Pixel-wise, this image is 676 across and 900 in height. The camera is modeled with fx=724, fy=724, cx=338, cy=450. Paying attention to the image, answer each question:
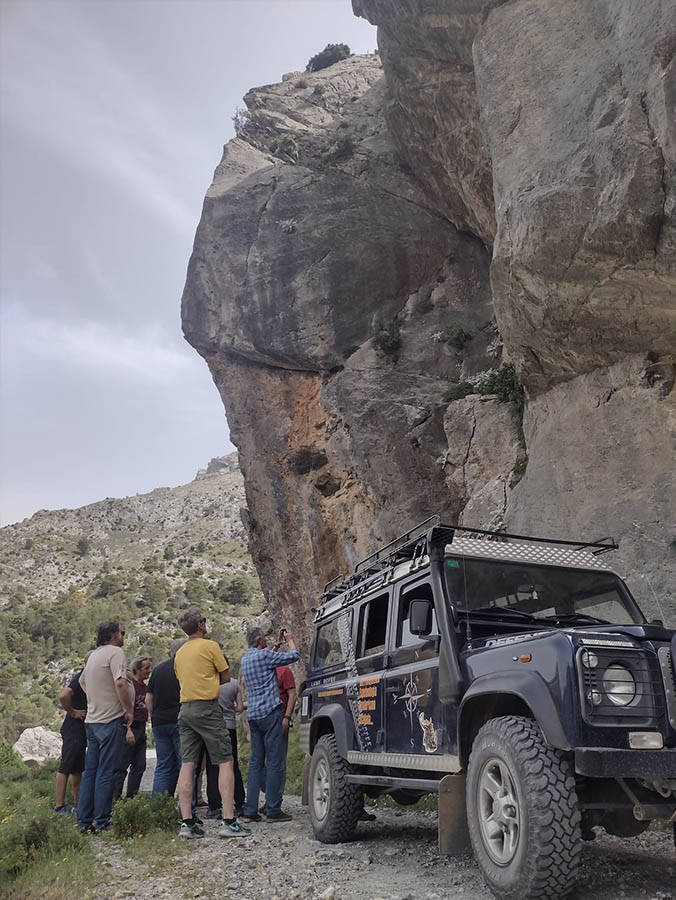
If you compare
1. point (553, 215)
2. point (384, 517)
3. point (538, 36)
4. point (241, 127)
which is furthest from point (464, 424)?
point (241, 127)

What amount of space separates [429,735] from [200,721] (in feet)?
9.24

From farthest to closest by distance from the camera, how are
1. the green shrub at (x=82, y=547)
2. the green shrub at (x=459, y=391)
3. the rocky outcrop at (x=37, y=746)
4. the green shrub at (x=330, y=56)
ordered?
→ the green shrub at (x=82, y=547) < the green shrub at (x=330, y=56) < the rocky outcrop at (x=37, y=746) < the green shrub at (x=459, y=391)

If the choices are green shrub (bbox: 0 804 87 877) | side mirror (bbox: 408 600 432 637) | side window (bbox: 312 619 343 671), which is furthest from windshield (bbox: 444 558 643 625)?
green shrub (bbox: 0 804 87 877)

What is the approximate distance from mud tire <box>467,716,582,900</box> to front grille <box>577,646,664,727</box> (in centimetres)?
38

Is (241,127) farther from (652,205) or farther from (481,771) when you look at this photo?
(481,771)

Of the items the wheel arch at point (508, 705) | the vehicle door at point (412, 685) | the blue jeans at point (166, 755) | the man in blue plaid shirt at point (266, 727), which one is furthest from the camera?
the blue jeans at point (166, 755)

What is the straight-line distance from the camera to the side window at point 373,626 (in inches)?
268

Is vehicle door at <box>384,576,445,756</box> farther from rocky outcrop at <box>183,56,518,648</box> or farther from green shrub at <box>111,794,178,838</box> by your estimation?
rocky outcrop at <box>183,56,518,648</box>

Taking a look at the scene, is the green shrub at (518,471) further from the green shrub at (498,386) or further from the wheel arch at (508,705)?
the wheel arch at (508,705)

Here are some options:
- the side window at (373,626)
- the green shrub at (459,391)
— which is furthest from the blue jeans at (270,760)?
the green shrub at (459,391)

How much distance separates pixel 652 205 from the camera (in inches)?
395

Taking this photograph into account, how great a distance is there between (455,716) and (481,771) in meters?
0.60

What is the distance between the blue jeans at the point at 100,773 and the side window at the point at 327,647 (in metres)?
2.27

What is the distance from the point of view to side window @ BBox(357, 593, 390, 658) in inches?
268
